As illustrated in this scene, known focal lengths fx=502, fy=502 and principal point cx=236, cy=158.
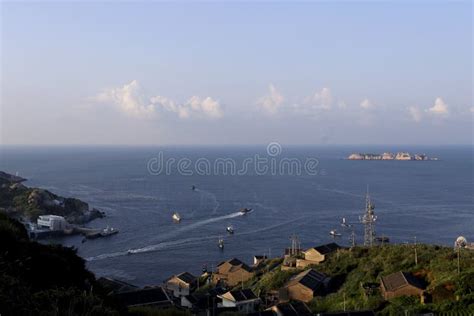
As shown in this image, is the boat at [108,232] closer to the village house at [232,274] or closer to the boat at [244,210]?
the boat at [244,210]

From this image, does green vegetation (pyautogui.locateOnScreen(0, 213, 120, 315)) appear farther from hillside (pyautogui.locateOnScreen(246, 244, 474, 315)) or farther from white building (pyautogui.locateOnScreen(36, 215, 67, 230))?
white building (pyautogui.locateOnScreen(36, 215, 67, 230))

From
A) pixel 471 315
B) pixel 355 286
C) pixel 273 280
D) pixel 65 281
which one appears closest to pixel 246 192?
pixel 273 280

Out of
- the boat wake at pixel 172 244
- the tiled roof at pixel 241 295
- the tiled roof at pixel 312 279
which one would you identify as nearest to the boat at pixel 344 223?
the boat wake at pixel 172 244

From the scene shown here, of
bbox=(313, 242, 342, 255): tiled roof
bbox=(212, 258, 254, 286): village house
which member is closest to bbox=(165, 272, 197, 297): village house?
bbox=(212, 258, 254, 286): village house

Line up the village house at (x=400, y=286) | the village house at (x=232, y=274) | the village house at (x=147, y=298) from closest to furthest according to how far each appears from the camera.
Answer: the village house at (x=400, y=286), the village house at (x=147, y=298), the village house at (x=232, y=274)

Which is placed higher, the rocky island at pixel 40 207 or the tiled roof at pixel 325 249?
the tiled roof at pixel 325 249
